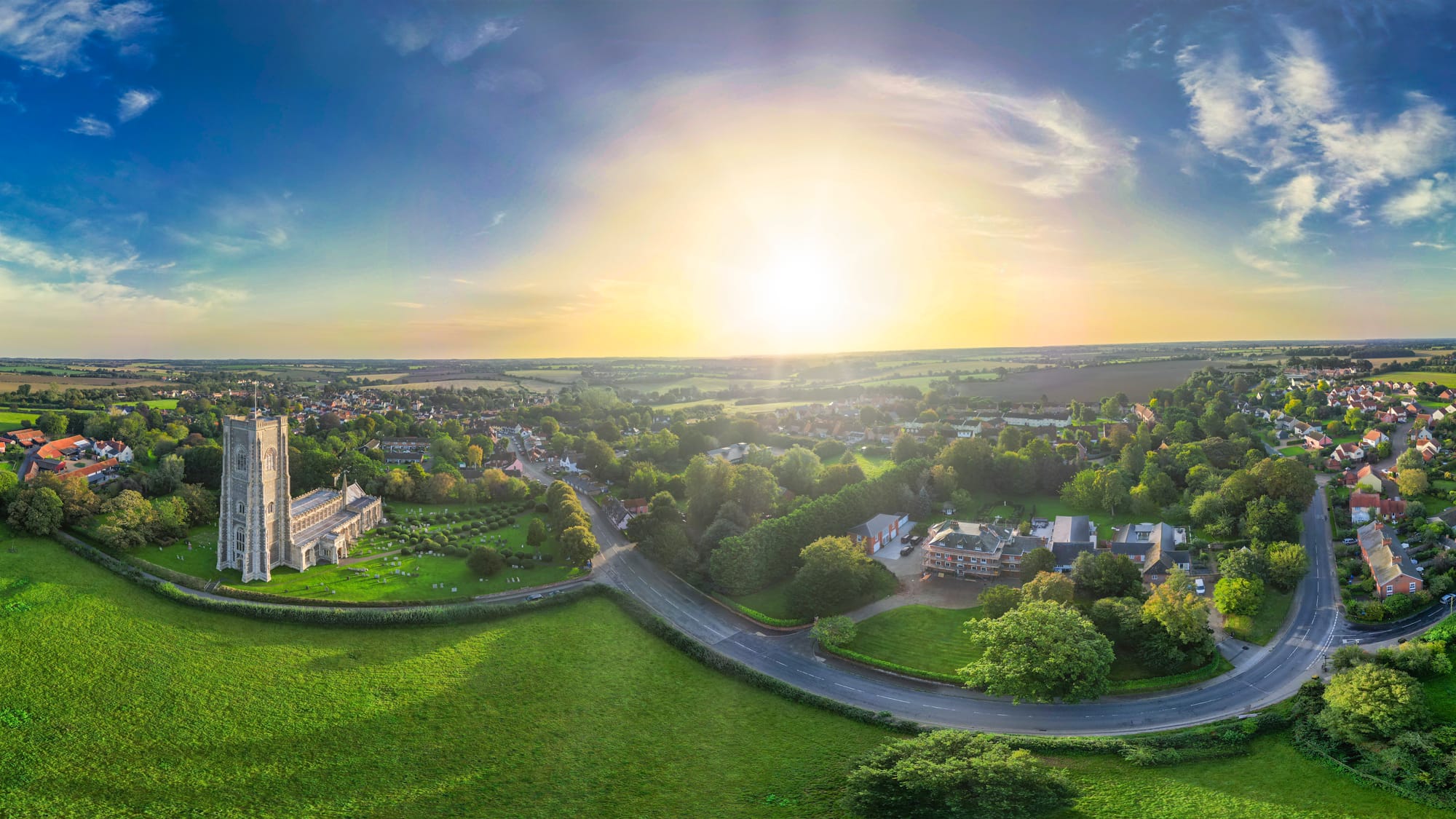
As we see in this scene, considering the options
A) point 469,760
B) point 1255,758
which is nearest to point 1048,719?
point 1255,758

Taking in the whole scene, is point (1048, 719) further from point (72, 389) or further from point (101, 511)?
point (72, 389)

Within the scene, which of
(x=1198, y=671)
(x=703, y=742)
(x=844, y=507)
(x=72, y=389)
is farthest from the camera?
(x=72, y=389)

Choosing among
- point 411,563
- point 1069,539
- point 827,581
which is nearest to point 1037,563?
point 1069,539

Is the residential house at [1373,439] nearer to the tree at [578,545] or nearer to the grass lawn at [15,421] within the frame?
the tree at [578,545]

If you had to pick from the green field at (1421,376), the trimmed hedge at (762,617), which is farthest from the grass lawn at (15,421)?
the green field at (1421,376)

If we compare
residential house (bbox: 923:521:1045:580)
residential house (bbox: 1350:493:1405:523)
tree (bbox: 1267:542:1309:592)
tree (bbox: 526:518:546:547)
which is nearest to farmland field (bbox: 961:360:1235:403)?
residential house (bbox: 1350:493:1405:523)

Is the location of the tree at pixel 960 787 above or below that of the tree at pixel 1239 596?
below

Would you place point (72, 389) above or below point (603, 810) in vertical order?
above
